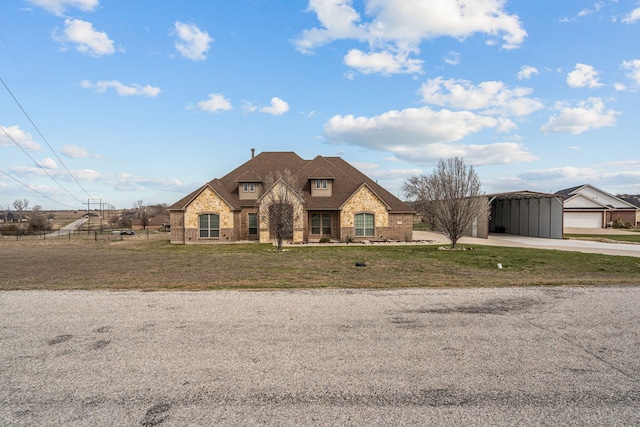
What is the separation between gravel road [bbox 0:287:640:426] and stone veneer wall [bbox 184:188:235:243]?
21711 mm

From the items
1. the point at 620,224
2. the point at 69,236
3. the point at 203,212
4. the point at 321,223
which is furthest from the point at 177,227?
the point at 620,224

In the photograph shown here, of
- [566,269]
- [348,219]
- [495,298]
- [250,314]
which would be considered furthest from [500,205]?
[250,314]

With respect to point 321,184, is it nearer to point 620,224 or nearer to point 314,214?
point 314,214

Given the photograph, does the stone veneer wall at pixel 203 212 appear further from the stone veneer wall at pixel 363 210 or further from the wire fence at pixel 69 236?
the wire fence at pixel 69 236

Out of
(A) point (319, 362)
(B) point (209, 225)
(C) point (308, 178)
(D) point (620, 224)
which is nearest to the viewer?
(A) point (319, 362)

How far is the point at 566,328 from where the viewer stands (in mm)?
7488

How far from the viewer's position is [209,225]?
31.3 meters

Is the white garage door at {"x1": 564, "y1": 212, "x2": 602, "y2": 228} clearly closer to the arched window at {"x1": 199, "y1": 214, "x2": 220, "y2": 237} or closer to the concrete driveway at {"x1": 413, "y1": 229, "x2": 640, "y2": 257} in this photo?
the concrete driveway at {"x1": 413, "y1": 229, "x2": 640, "y2": 257}

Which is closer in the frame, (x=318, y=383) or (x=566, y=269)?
(x=318, y=383)

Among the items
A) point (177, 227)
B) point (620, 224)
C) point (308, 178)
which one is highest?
point (308, 178)

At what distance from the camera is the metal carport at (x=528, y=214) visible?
32.9 meters

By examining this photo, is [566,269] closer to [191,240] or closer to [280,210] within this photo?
[280,210]

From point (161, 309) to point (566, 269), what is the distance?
1545 cm

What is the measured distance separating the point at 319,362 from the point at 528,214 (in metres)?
38.2
